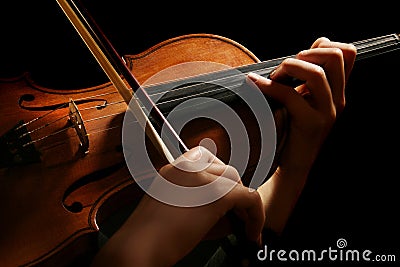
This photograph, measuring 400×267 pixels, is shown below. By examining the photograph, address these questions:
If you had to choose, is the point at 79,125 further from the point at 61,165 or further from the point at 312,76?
the point at 312,76

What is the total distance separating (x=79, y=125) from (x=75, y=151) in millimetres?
44

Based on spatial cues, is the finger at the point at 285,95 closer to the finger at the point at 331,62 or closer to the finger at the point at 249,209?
the finger at the point at 331,62

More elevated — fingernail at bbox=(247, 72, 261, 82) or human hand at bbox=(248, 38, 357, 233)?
fingernail at bbox=(247, 72, 261, 82)

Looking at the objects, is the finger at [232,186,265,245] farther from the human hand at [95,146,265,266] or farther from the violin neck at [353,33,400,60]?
the violin neck at [353,33,400,60]

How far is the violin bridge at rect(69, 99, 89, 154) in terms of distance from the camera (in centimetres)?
76

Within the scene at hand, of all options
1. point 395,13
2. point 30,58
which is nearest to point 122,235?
point 30,58

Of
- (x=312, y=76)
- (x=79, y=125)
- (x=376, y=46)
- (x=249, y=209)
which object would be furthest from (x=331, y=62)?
(x=79, y=125)

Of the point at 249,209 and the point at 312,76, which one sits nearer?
the point at 249,209

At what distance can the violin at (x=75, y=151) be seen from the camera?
698 mm

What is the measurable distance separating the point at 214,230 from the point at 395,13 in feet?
3.11

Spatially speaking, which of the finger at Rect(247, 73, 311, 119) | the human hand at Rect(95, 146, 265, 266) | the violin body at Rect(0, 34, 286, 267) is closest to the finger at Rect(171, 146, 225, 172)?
the human hand at Rect(95, 146, 265, 266)

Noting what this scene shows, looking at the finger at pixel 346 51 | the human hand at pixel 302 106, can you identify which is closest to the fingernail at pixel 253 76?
the human hand at pixel 302 106

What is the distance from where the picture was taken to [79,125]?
77cm

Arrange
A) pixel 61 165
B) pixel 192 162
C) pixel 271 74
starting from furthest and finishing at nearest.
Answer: pixel 271 74 → pixel 61 165 → pixel 192 162
